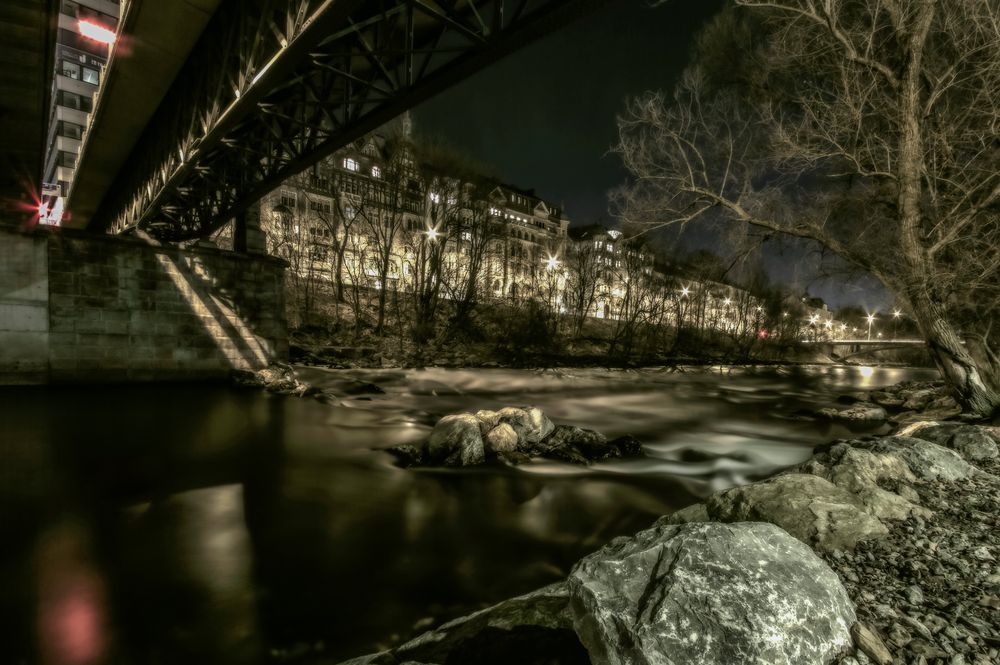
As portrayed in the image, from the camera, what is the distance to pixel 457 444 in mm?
8086

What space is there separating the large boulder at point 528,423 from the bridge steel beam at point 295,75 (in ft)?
21.8

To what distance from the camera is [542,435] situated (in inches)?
353

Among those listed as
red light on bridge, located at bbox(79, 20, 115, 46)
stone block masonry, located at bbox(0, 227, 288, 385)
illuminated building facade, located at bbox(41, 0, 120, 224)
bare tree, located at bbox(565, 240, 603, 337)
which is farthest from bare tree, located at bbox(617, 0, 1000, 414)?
illuminated building facade, located at bbox(41, 0, 120, 224)

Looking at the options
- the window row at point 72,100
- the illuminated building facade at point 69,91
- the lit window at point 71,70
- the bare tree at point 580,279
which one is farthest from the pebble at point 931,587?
the lit window at point 71,70

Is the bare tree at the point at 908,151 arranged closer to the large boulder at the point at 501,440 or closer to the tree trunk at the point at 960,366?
the tree trunk at the point at 960,366

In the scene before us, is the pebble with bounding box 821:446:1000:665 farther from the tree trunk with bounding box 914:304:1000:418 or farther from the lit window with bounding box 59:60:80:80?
the lit window with bounding box 59:60:80:80

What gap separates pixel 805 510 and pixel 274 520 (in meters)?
6.16

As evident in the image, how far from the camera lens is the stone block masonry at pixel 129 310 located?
13.8 m

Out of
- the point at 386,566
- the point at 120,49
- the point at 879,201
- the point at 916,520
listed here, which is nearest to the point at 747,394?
the point at 879,201

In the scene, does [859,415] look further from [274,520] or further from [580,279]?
[580,279]

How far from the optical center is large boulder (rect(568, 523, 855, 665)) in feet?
6.44

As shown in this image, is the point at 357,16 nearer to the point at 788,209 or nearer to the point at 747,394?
the point at 788,209

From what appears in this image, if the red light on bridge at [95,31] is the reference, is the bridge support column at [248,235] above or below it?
below

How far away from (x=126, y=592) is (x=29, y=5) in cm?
1015
